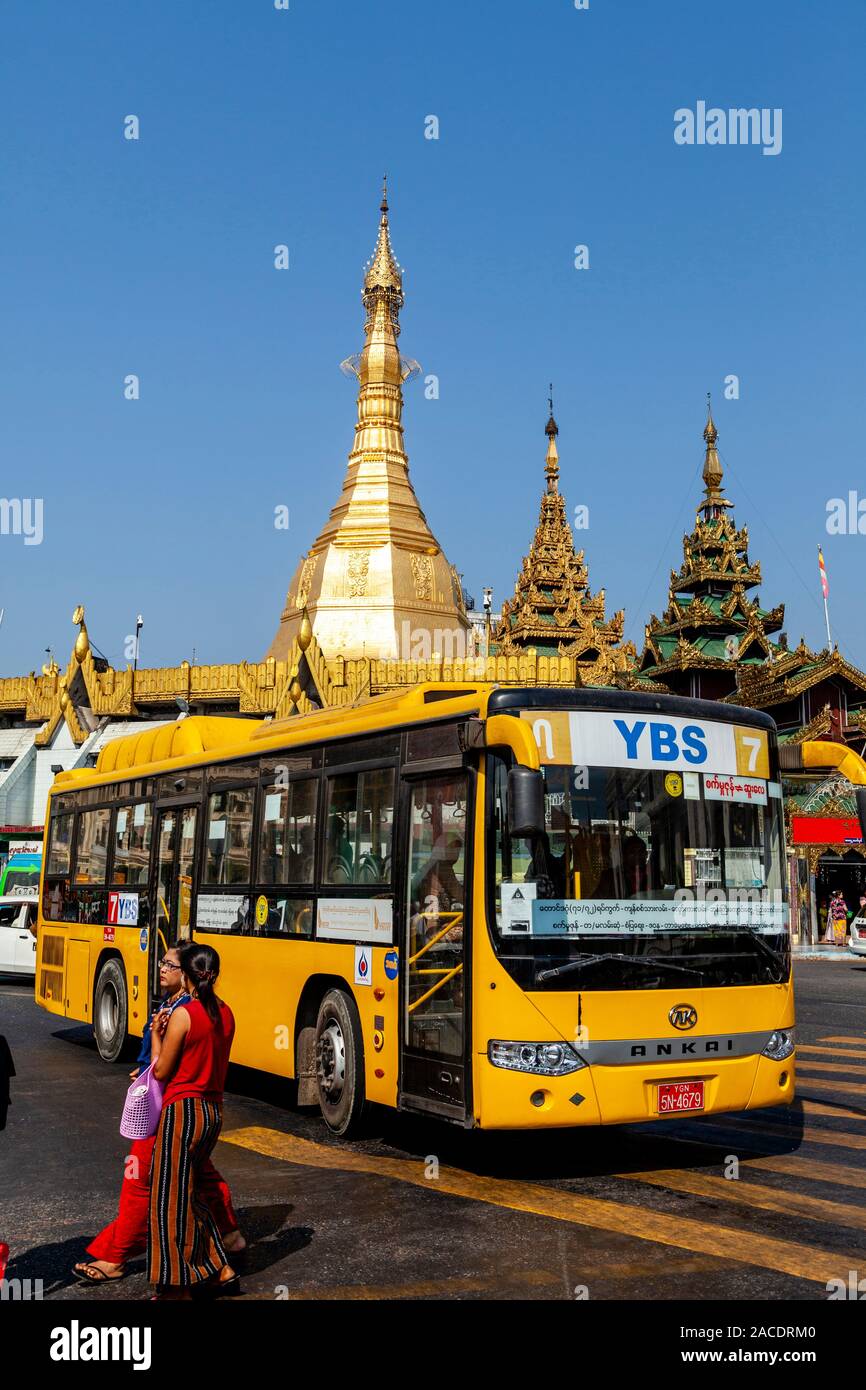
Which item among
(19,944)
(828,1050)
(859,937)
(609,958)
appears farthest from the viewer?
(859,937)

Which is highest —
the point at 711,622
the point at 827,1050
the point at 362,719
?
the point at 711,622

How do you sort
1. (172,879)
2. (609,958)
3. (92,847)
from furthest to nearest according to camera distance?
(92,847), (172,879), (609,958)

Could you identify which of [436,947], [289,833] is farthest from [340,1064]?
[289,833]

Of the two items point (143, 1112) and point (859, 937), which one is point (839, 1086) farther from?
point (859, 937)

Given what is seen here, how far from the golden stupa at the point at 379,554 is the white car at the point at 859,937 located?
23810mm

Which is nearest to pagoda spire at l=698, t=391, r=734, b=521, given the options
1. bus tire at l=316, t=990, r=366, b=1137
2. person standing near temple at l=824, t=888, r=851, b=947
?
person standing near temple at l=824, t=888, r=851, b=947

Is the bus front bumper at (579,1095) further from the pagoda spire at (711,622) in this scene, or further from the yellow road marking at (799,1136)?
the pagoda spire at (711,622)

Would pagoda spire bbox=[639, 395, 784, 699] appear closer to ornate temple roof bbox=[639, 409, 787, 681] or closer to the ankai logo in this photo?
ornate temple roof bbox=[639, 409, 787, 681]

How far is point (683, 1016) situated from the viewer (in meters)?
7.47

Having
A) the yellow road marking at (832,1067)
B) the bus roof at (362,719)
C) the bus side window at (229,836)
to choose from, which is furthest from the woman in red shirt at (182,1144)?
the yellow road marking at (832,1067)

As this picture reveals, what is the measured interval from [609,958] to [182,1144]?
291 cm

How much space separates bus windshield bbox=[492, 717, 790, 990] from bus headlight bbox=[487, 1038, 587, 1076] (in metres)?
0.34
